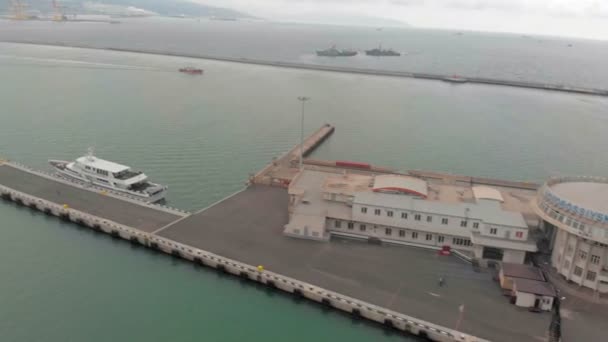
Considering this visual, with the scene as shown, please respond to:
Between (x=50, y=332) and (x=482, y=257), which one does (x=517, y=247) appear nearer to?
(x=482, y=257)

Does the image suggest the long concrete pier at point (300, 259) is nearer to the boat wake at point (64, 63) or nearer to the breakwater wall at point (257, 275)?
the breakwater wall at point (257, 275)

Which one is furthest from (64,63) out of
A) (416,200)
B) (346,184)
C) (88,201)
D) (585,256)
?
(585,256)

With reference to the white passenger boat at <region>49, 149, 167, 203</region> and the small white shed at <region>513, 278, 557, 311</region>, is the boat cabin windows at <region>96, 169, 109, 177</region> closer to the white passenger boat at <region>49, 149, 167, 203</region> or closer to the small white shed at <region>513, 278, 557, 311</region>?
the white passenger boat at <region>49, 149, 167, 203</region>

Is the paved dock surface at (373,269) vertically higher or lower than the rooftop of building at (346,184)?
lower

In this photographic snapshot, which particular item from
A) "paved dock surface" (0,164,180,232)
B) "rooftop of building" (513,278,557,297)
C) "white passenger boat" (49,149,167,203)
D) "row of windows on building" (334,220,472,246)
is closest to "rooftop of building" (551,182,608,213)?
"rooftop of building" (513,278,557,297)

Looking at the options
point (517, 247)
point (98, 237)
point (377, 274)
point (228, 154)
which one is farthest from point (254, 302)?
point (228, 154)

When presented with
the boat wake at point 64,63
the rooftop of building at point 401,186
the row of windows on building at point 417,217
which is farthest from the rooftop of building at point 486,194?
the boat wake at point 64,63
